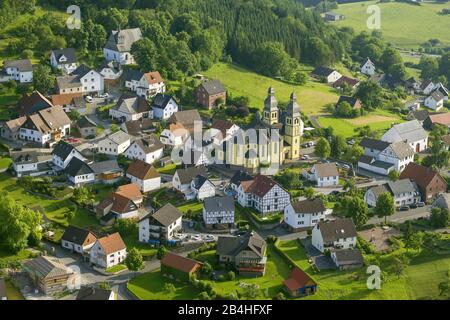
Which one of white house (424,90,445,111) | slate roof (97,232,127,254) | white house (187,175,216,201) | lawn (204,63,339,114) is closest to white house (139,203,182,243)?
slate roof (97,232,127,254)

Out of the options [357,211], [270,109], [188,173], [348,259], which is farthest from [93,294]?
[270,109]

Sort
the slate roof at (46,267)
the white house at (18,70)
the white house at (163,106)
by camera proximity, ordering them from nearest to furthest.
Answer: the slate roof at (46,267), the white house at (163,106), the white house at (18,70)

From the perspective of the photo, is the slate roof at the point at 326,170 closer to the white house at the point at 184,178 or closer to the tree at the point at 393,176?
the tree at the point at 393,176

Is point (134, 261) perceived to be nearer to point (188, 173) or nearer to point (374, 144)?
point (188, 173)

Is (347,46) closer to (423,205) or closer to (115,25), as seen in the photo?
(115,25)

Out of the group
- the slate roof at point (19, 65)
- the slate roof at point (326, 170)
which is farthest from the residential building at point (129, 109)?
the slate roof at point (326, 170)

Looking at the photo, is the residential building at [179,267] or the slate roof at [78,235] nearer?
the residential building at [179,267]
